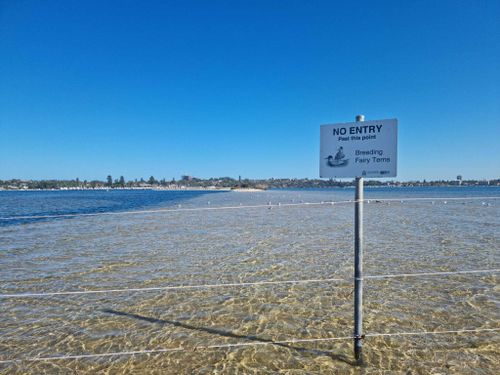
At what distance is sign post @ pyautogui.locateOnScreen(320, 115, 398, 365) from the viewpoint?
3389mm

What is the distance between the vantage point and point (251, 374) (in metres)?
4.12

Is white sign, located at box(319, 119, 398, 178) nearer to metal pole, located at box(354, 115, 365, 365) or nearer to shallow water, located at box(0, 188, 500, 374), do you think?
metal pole, located at box(354, 115, 365, 365)

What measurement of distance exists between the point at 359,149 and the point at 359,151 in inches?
1.0

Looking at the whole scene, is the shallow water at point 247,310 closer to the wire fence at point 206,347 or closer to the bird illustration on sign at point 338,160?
the wire fence at point 206,347

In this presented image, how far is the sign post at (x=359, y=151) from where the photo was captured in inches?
133

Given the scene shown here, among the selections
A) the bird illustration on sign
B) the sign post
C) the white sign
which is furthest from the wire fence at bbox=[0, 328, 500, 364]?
the bird illustration on sign

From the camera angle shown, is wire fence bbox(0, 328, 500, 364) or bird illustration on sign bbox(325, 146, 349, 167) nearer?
bird illustration on sign bbox(325, 146, 349, 167)

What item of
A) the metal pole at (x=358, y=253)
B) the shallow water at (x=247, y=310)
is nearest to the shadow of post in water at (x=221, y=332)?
the shallow water at (x=247, y=310)

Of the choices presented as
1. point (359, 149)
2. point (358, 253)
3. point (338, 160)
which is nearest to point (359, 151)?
point (359, 149)

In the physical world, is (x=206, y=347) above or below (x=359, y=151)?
below

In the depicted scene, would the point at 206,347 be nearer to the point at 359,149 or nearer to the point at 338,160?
the point at 338,160

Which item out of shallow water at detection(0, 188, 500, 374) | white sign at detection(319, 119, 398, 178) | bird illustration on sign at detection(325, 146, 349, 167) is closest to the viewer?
white sign at detection(319, 119, 398, 178)

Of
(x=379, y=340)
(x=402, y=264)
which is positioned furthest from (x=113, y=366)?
(x=402, y=264)

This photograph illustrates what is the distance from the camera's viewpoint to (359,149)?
11.5ft
